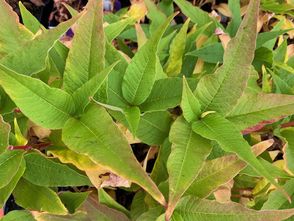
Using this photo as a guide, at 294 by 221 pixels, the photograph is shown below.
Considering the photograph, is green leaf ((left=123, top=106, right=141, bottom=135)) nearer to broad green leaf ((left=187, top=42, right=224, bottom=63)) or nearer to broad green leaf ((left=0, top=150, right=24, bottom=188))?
broad green leaf ((left=0, top=150, right=24, bottom=188))

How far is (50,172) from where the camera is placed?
2.20 ft

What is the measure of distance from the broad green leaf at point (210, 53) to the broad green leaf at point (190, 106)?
268mm

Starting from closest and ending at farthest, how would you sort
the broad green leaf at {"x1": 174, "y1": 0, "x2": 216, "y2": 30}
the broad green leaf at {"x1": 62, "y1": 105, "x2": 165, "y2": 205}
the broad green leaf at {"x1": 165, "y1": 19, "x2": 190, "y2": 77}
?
the broad green leaf at {"x1": 62, "y1": 105, "x2": 165, "y2": 205}, the broad green leaf at {"x1": 165, "y1": 19, "x2": 190, "y2": 77}, the broad green leaf at {"x1": 174, "y1": 0, "x2": 216, "y2": 30}

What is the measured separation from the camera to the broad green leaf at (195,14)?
3.31ft

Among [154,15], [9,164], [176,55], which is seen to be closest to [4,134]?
[9,164]

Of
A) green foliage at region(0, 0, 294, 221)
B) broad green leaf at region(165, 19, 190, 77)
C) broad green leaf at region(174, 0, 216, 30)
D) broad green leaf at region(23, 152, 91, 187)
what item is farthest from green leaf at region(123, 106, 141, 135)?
broad green leaf at region(174, 0, 216, 30)

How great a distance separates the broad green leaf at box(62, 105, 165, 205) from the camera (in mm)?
514

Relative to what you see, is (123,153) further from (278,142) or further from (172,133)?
(278,142)

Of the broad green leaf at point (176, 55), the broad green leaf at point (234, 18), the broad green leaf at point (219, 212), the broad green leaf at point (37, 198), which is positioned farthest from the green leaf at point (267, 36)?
the broad green leaf at point (37, 198)

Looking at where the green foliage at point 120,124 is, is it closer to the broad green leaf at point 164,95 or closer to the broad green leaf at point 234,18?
the broad green leaf at point 164,95

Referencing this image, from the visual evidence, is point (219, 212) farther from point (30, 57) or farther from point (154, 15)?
point (154, 15)

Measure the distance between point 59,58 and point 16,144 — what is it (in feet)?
0.55

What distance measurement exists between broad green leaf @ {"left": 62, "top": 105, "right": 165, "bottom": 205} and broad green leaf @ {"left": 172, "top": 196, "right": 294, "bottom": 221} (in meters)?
0.12

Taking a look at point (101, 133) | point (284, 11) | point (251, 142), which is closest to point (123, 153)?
point (101, 133)
